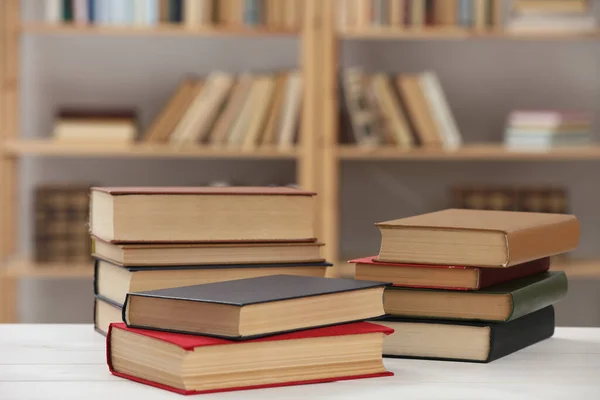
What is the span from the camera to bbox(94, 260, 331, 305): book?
1.05 meters

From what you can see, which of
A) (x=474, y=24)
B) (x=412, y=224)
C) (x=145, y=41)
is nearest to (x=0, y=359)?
(x=412, y=224)

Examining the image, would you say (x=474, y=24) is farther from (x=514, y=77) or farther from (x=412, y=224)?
(x=412, y=224)

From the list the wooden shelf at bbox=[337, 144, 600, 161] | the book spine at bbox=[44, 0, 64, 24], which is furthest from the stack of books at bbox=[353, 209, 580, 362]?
the book spine at bbox=[44, 0, 64, 24]

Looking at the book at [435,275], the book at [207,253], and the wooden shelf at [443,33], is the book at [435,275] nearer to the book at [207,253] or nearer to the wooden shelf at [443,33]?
the book at [207,253]

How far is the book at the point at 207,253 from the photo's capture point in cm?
105

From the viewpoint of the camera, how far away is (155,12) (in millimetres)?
2902

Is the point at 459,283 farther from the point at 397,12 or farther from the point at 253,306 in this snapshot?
the point at 397,12

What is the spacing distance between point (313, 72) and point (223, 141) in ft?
1.07

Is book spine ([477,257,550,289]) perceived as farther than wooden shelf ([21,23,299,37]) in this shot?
No

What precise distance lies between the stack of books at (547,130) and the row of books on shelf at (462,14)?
0.25m

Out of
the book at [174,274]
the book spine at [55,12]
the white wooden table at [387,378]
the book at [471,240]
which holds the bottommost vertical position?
the white wooden table at [387,378]

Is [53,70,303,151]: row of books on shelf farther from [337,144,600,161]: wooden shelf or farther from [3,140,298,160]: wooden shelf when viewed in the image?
[337,144,600,161]: wooden shelf

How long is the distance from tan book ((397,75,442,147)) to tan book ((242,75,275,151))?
0.38m

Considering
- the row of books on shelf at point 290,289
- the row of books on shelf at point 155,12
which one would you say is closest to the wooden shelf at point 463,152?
the row of books on shelf at point 155,12
